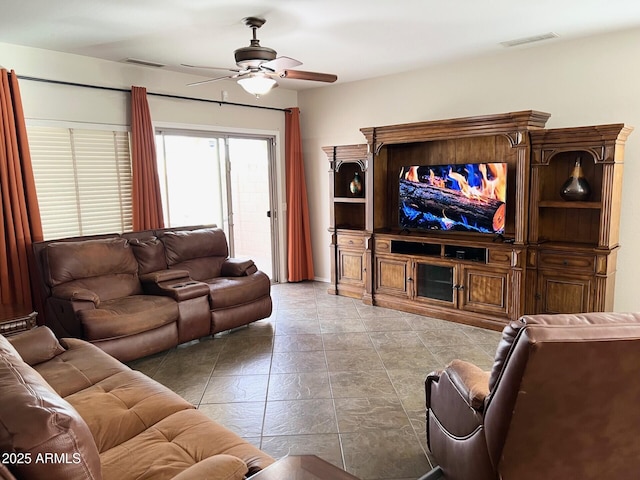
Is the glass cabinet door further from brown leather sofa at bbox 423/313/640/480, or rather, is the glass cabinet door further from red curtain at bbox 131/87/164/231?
brown leather sofa at bbox 423/313/640/480

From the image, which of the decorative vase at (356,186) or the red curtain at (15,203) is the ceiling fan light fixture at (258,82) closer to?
the red curtain at (15,203)

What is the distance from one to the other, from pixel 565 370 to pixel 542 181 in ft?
11.3

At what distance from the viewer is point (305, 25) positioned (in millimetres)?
3764

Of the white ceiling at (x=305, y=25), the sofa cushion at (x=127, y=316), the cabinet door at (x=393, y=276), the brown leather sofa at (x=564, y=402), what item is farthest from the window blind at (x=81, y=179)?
the brown leather sofa at (x=564, y=402)

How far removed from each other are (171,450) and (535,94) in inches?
177

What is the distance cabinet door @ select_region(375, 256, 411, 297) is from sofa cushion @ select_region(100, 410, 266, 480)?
3.50 meters

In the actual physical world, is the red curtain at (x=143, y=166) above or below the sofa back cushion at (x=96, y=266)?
above

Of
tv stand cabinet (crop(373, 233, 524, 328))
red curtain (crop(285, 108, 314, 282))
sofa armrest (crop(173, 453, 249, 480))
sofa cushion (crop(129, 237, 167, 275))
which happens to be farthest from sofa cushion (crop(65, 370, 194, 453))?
red curtain (crop(285, 108, 314, 282))

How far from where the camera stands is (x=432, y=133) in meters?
4.81

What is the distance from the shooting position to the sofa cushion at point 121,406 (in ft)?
6.38

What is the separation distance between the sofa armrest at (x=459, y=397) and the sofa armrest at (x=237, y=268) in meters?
2.84

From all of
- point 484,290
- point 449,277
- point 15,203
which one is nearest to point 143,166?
point 15,203

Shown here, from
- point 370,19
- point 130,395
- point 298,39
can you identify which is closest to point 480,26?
point 370,19

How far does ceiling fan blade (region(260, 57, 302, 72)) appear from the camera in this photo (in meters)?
3.35
